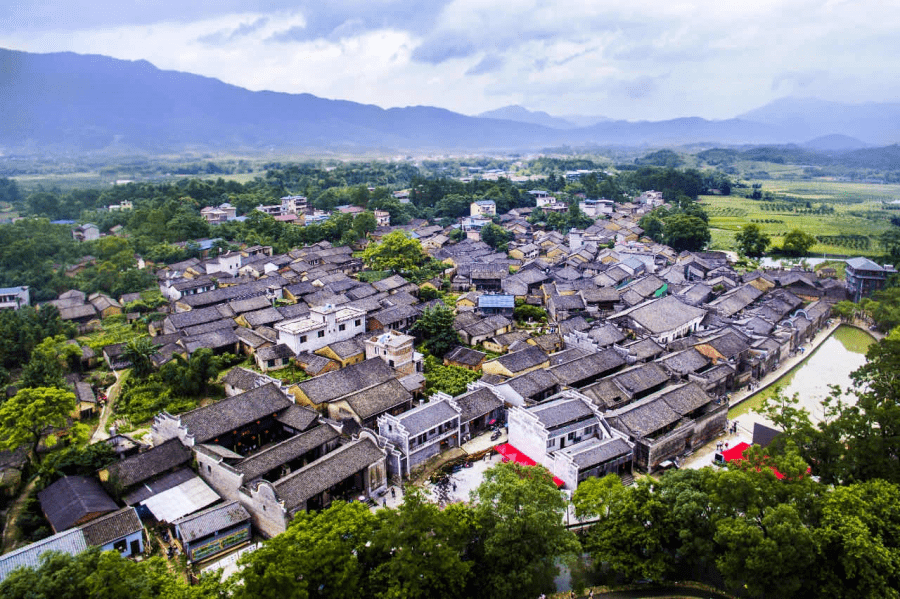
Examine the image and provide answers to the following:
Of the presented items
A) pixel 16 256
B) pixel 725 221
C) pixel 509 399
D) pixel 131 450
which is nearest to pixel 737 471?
pixel 509 399

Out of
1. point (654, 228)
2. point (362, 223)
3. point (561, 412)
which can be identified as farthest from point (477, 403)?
point (654, 228)

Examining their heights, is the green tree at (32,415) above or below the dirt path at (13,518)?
above

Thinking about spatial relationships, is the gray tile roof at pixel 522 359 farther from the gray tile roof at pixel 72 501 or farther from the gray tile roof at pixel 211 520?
the gray tile roof at pixel 72 501

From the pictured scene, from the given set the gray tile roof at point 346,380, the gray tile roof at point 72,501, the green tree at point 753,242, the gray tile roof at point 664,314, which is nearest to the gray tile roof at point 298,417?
the gray tile roof at point 346,380

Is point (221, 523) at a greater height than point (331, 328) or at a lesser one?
lesser

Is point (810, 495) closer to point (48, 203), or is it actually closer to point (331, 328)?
point (331, 328)

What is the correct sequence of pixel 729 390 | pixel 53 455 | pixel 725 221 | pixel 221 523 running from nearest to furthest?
pixel 221 523, pixel 53 455, pixel 729 390, pixel 725 221
